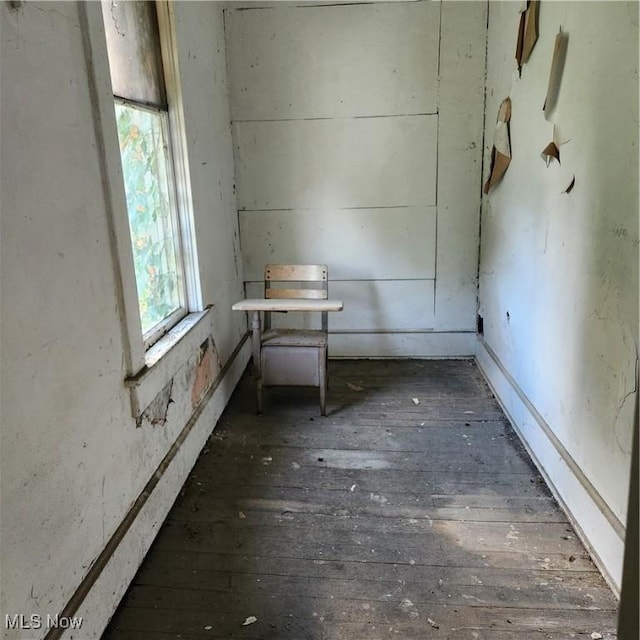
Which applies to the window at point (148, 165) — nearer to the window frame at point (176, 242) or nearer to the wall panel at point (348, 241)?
the window frame at point (176, 242)

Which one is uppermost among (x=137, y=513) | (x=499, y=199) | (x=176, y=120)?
(x=176, y=120)

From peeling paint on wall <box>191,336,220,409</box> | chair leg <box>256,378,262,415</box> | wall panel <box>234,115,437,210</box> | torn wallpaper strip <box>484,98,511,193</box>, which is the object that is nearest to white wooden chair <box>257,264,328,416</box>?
chair leg <box>256,378,262,415</box>

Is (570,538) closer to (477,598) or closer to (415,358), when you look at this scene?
(477,598)

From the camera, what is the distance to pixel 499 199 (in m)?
3.13

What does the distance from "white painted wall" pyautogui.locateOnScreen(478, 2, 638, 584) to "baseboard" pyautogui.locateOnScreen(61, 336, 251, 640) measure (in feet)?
5.37

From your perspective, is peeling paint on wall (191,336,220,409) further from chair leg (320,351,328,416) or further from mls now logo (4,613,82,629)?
mls now logo (4,613,82,629)

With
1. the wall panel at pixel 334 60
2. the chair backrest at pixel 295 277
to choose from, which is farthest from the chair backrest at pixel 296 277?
the wall panel at pixel 334 60

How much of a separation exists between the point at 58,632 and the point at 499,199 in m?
2.95

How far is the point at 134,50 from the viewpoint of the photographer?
2145 millimetres

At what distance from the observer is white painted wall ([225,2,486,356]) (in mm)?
3350

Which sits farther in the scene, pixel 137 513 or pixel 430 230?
pixel 430 230

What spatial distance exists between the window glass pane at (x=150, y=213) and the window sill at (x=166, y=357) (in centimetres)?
10

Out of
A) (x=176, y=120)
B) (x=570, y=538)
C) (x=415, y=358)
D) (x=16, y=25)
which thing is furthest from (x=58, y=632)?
(x=415, y=358)

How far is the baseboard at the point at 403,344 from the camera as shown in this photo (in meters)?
3.81
